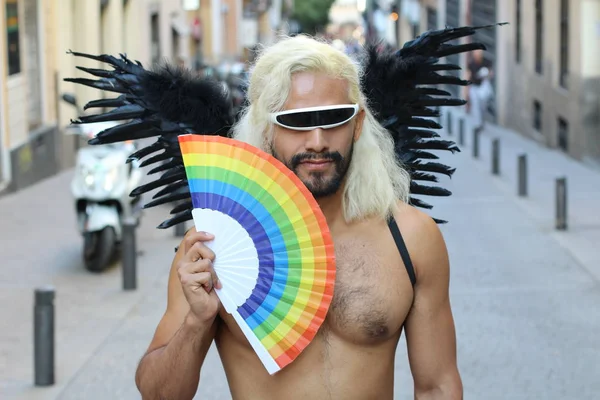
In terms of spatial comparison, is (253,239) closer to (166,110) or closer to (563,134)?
(166,110)

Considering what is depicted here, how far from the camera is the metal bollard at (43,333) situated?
23.8 feet

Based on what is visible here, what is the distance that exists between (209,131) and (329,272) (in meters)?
0.81

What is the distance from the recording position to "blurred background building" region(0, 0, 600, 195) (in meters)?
18.3

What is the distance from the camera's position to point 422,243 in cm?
321

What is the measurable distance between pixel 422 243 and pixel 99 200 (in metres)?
8.24

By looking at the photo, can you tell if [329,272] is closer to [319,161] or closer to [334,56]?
[319,161]

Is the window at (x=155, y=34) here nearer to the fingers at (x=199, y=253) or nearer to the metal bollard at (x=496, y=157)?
the metal bollard at (x=496, y=157)

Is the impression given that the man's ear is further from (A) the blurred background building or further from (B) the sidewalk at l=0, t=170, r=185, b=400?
(A) the blurred background building

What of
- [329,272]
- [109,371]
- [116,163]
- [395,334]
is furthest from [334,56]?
[116,163]

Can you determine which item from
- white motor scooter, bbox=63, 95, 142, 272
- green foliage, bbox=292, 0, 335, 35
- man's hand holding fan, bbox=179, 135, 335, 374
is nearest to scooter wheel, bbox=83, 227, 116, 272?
white motor scooter, bbox=63, 95, 142, 272

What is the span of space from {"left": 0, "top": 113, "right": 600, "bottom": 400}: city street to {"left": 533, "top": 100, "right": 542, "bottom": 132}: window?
10355mm

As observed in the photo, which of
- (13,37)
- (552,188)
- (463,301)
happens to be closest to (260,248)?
(463,301)

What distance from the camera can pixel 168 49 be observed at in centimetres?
3809

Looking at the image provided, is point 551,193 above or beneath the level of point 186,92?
beneath
